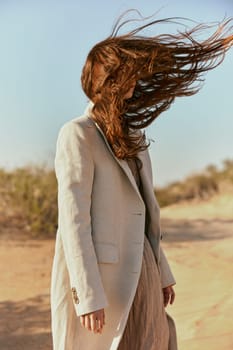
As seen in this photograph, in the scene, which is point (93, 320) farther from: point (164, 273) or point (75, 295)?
point (164, 273)

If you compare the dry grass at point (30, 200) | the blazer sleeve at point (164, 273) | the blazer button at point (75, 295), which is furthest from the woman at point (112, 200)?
the dry grass at point (30, 200)

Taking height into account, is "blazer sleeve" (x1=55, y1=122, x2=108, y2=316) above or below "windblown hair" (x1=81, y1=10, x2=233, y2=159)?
below

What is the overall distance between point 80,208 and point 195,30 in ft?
2.54

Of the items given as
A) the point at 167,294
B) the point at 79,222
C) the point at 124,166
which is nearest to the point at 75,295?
the point at 79,222

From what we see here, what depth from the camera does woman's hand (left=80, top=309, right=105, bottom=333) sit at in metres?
2.57

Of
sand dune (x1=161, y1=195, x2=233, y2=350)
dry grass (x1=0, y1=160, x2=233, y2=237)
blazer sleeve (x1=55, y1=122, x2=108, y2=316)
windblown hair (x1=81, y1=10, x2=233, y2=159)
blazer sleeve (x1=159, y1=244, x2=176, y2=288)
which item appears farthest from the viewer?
dry grass (x1=0, y1=160, x2=233, y2=237)

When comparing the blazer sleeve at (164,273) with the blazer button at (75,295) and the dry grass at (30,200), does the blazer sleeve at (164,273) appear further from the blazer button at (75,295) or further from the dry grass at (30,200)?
the dry grass at (30,200)

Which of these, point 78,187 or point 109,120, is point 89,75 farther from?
point 78,187

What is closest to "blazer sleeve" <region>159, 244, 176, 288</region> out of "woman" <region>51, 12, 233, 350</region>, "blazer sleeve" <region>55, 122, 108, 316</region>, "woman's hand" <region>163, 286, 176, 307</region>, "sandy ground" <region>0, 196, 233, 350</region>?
"woman's hand" <region>163, 286, 176, 307</region>

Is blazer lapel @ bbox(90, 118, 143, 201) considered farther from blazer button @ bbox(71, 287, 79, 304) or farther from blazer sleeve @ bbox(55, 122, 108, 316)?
blazer button @ bbox(71, 287, 79, 304)

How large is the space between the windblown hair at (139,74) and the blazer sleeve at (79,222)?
5.7 inches

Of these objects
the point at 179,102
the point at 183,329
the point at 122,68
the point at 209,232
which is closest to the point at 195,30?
the point at 122,68

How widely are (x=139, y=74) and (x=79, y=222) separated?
553mm

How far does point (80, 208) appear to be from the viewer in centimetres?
257
